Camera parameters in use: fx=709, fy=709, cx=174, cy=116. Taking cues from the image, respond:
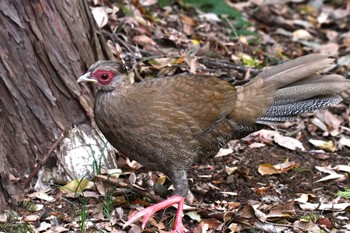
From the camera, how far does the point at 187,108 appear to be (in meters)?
5.33

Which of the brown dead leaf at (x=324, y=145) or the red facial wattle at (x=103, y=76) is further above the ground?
the red facial wattle at (x=103, y=76)

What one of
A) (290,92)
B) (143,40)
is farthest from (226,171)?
(143,40)

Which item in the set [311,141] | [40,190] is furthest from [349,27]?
[40,190]

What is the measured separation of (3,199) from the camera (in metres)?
5.15

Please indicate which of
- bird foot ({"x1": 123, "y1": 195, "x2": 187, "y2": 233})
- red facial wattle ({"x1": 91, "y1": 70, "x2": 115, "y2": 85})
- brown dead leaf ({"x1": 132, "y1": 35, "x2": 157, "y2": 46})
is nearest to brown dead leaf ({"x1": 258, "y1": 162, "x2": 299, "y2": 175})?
bird foot ({"x1": 123, "y1": 195, "x2": 187, "y2": 233})

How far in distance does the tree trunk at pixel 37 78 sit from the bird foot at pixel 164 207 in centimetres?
93

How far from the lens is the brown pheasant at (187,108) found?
199 inches

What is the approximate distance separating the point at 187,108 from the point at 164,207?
2.48 feet

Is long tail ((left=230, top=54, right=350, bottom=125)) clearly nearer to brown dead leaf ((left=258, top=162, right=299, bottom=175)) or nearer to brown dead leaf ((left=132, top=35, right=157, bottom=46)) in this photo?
brown dead leaf ((left=258, top=162, right=299, bottom=175))

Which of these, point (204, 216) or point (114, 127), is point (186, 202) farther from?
point (114, 127)

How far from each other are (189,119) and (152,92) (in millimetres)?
345

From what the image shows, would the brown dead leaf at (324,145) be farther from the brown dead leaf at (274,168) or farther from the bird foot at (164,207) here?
the bird foot at (164,207)

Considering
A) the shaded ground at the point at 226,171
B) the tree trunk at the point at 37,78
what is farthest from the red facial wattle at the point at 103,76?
the shaded ground at the point at 226,171

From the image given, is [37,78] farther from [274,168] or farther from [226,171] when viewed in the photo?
[274,168]
